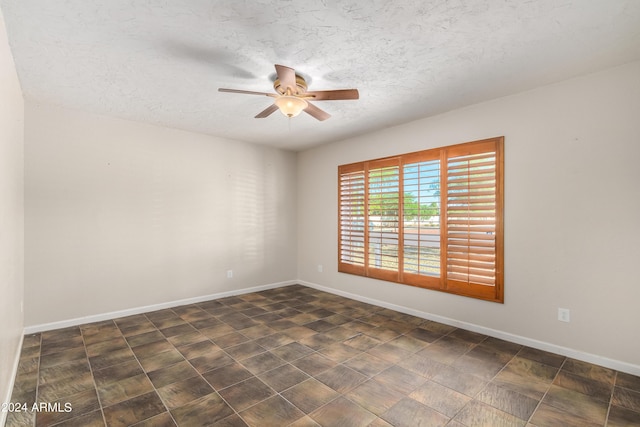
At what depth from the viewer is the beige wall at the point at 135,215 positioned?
11.2 feet

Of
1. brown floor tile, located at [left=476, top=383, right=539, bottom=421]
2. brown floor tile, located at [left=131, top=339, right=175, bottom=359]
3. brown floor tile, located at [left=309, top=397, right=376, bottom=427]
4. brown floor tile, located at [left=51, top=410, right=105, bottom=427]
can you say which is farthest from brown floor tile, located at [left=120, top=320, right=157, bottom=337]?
brown floor tile, located at [left=476, top=383, right=539, bottom=421]

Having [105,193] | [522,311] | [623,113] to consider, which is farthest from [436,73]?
[105,193]

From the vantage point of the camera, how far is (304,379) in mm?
2420

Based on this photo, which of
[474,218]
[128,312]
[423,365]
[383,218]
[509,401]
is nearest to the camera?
[509,401]

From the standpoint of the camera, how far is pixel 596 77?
104 inches

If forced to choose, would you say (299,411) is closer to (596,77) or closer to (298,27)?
(298,27)

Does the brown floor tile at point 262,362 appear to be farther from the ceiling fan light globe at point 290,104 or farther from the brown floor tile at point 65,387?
the ceiling fan light globe at point 290,104

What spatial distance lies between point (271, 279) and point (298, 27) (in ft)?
14.0

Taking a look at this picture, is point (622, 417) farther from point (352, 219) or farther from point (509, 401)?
point (352, 219)

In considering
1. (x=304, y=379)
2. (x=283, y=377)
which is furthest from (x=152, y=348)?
(x=304, y=379)

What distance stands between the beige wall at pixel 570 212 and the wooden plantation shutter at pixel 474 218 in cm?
11

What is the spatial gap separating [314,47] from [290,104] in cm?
49

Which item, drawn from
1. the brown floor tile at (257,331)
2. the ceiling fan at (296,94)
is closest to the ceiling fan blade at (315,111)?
the ceiling fan at (296,94)

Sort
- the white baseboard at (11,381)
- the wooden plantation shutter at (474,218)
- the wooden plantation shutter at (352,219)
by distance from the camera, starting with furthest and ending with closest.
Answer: the wooden plantation shutter at (352,219) < the wooden plantation shutter at (474,218) < the white baseboard at (11,381)
